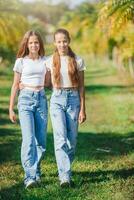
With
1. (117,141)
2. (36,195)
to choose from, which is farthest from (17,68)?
(117,141)

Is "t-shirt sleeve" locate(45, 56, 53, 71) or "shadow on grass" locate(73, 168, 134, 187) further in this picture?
"shadow on grass" locate(73, 168, 134, 187)

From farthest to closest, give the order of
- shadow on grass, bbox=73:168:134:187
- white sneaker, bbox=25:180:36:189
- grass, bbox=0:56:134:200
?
shadow on grass, bbox=73:168:134:187, white sneaker, bbox=25:180:36:189, grass, bbox=0:56:134:200

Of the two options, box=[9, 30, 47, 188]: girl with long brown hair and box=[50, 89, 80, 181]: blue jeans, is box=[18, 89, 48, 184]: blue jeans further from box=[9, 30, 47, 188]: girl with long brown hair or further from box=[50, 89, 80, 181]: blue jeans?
box=[50, 89, 80, 181]: blue jeans

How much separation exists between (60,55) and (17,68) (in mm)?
681

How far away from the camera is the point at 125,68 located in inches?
1944

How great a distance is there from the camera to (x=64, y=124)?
9211 mm

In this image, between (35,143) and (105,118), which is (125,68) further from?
(35,143)

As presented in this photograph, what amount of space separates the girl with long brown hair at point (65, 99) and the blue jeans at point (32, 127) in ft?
0.72

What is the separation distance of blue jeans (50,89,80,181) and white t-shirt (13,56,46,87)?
323 millimetres

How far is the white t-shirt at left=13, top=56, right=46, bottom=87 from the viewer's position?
30.8ft

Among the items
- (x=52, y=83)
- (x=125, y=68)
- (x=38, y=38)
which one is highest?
(x=38, y=38)

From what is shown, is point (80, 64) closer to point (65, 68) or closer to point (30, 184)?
point (65, 68)

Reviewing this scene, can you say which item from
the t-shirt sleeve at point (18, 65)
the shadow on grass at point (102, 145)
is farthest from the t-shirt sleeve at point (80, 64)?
the shadow on grass at point (102, 145)

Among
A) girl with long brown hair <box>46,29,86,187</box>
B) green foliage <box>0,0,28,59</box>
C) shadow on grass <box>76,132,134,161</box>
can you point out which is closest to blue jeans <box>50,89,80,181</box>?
girl with long brown hair <box>46,29,86,187</box>
